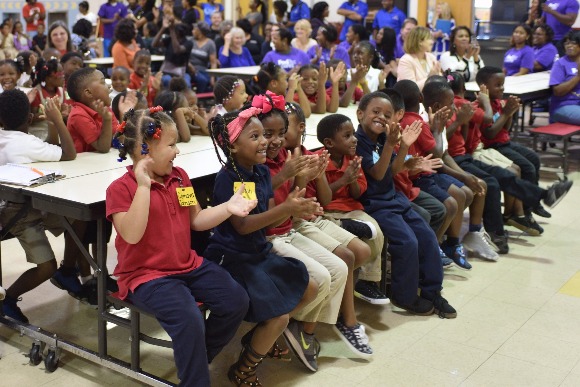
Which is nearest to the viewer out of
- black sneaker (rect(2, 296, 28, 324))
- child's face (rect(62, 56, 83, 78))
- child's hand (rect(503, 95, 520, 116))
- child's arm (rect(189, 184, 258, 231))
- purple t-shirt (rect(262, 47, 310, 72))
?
child's arm (rect(189, 184, 258, 231))

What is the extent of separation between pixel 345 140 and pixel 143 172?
127cm

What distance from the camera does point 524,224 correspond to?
5234 mm

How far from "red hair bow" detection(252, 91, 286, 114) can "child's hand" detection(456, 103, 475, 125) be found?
5.87ft

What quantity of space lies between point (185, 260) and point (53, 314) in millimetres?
1241

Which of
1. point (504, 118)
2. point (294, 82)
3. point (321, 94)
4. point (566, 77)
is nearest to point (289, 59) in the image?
point (321, 94)

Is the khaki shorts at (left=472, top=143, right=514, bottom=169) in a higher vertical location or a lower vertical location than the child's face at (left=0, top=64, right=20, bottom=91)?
lower

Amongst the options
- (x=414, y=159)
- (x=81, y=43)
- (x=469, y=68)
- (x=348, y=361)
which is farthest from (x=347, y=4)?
(x=348, y=361)

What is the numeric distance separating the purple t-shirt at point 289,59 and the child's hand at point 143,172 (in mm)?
4963

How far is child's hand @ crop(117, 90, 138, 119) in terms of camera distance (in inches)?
177

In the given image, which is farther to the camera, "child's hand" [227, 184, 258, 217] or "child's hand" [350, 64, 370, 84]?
"child's hand" [350, 64, 370, 84]

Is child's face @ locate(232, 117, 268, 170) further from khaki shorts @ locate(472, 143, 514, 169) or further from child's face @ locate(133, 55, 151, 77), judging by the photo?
child's face @ locate(133, 55, 151, 77)

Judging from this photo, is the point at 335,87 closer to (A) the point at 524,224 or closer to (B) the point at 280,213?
(A) the point at 524,224

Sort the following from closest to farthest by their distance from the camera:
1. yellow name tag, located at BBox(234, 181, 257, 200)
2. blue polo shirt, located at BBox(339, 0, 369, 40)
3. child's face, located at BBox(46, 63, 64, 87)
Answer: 1. yellow name tag, located at BBox(234, 181, 257, 200)
2. child's face, located at BBox(46, 63, 64, 87)
3. blue polo shirt, located at BBox(339, 0, 369, 40)

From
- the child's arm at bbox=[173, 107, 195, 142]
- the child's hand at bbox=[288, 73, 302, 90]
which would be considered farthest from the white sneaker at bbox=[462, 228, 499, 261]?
the child's arm at bbox=[173, 107, 195, 142]
